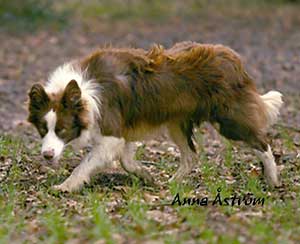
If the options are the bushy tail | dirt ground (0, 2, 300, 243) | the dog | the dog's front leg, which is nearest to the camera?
dirt ground (0, 2, 300, 243)

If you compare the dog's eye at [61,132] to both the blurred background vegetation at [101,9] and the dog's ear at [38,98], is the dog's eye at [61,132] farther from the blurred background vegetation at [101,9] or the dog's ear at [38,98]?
the blurred background vegetation at [101,9]

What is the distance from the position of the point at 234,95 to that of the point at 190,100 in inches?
16.4

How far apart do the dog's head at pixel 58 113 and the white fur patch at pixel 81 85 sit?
85 mm

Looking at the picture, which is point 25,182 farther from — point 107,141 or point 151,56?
point 151,56

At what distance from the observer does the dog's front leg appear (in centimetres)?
806

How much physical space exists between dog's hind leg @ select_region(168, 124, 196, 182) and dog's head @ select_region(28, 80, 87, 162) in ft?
3.95

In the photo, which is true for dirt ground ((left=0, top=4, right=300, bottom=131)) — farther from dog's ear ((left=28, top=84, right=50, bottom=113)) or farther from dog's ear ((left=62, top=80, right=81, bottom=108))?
dog's ear ((left=62, top=80, right=81, bottom=108))

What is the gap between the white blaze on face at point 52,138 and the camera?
7.75 m

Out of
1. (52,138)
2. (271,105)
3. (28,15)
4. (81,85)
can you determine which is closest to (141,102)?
(81,85)

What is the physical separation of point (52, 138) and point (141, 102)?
3.14ft

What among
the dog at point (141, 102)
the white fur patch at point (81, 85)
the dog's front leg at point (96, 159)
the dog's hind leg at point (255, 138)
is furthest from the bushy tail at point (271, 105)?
the white fur patch at point (81, 85)

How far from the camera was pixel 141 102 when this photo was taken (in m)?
8.24

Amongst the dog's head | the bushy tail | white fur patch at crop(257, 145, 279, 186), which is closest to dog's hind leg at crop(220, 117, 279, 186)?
white fur patch at crop(257, 145, 279, 186)

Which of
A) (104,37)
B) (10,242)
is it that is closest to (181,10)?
(104,37)
